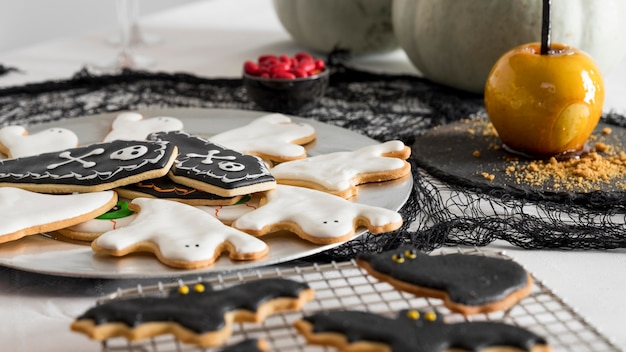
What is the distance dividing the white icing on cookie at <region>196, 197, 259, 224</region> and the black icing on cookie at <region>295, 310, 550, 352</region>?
0.32 m

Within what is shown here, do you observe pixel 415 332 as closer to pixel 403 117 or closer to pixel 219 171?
pixel 219 171

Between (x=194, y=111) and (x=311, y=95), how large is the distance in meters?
0.23

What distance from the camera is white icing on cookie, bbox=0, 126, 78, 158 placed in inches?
48.5

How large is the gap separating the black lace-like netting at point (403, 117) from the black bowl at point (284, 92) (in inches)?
1.2

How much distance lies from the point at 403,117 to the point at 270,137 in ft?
1.15

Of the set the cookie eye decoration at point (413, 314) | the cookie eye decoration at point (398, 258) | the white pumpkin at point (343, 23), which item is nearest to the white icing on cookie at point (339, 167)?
the cookie eye decoration at point (398, 258)

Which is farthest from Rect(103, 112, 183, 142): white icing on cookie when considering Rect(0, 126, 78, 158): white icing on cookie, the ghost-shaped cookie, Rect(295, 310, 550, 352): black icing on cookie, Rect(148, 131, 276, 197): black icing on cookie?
Rect(295, 310, 550, 352): black icing on cookie

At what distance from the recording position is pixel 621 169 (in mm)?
1229

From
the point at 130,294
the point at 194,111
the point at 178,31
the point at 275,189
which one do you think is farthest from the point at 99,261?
the point at 178,31

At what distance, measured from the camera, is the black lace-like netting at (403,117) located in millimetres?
1035

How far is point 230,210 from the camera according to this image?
3.40 ft

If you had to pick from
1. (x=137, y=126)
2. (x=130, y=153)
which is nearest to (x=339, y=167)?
(x=130, y=153)

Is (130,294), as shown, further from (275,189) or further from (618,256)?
(618,256)

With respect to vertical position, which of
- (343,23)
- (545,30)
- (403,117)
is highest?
(545,30)
